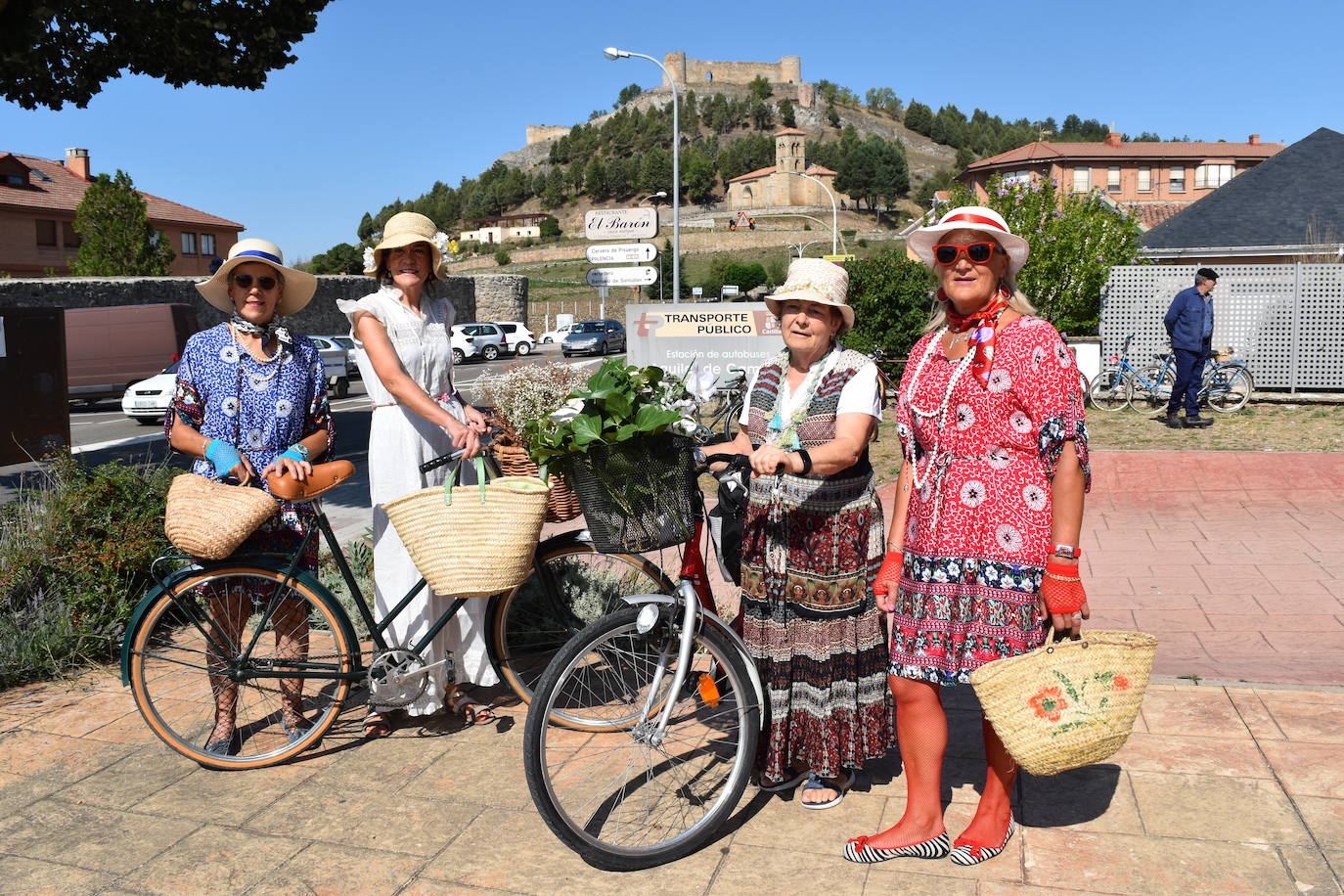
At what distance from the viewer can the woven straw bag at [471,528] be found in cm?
346

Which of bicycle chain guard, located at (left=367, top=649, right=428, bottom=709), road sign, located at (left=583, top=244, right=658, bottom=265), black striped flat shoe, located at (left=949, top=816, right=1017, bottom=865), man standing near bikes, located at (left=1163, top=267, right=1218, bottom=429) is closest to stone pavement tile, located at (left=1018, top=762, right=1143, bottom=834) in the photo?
black striped flat shoe, located at (left=949, top=816, right=1017, bottom=865)

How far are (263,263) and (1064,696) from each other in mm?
3036

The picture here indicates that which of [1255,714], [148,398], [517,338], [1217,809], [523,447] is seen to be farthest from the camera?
[517,338]

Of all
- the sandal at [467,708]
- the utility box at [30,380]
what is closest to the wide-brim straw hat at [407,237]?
the sandal at [467,708]

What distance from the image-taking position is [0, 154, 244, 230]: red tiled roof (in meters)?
51.7

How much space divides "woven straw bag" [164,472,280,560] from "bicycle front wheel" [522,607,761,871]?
1230mm

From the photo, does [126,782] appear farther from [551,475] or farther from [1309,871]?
[1309,871]

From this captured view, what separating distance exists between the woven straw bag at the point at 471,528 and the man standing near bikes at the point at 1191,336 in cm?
1215

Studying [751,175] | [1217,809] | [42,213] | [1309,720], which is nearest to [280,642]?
[1217,809]

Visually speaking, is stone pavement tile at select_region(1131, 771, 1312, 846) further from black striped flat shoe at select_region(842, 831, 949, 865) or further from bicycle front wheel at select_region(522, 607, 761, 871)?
bicycle front wheel at select_region(522, 607, 761, 871)

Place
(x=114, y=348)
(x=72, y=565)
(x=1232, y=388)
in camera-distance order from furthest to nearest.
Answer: (x=114, y=348) < (x=1232, y=388) < (x=72, y=565)

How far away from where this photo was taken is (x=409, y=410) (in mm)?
4113

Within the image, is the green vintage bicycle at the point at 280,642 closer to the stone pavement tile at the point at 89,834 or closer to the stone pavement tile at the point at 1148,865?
the stone pavement tile at the point at 89,834

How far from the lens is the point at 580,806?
344 cm
